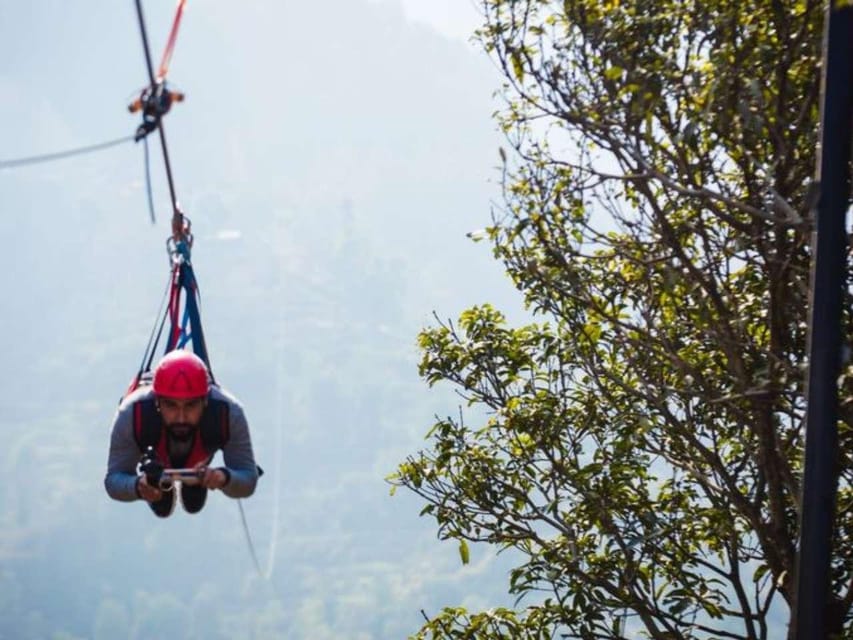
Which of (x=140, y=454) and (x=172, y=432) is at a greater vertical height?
(x=172, y=432)

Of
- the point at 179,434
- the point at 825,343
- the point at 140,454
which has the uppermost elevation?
the point at 179,434

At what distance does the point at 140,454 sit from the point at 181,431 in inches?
11.0

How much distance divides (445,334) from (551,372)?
3.41ft

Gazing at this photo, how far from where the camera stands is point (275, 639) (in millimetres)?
A: 171250

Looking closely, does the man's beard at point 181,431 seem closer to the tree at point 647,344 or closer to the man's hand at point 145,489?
the man's hand at point 145,489

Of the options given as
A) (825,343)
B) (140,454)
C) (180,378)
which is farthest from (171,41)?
(825,343)

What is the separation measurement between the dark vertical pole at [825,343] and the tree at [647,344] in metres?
1.93

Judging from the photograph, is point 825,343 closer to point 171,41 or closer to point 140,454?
point 171,41

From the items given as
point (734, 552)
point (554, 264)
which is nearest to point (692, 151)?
point (554, 264)

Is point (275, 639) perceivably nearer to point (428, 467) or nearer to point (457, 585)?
point (457, 585)

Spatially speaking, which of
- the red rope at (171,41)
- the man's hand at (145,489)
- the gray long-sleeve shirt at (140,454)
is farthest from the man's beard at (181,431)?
the red rope at (171,41)

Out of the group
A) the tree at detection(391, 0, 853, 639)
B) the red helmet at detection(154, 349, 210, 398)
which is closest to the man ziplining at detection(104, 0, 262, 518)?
the red helmet at detection(154, 349, 210, 398)

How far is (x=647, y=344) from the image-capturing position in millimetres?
8945

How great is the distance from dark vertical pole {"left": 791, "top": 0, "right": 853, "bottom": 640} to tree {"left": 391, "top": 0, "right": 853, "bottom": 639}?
6.32 ft
